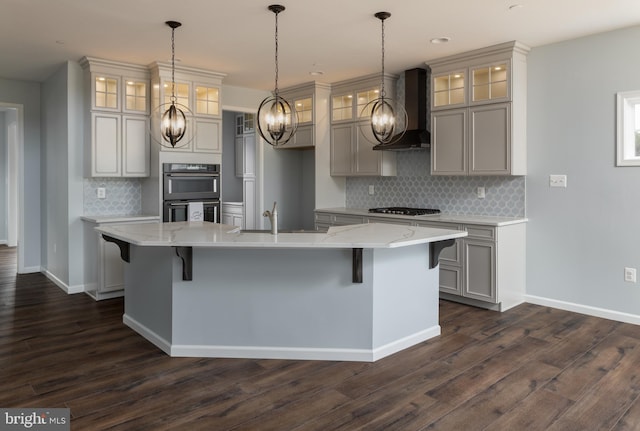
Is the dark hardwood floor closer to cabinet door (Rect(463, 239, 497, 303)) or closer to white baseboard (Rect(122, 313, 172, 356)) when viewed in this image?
white baseboard (Rect(122, 313, 172, 356))

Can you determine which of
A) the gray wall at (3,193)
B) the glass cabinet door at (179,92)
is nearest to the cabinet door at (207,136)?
the glass cabinet door at (179,92)

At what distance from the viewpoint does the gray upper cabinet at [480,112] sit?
4617 millimetres

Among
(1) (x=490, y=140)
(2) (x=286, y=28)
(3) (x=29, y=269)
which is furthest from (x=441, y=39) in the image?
(3) (x=29, y=269)

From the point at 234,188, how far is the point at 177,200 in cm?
291

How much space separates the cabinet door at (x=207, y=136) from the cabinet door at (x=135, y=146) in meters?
0.56

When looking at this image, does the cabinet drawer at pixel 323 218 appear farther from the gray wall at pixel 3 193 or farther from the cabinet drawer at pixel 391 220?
the gray wall at pixel 3 193

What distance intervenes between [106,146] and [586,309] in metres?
5.12

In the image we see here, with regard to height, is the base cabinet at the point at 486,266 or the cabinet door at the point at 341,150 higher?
the cabinet door at the point at 341,150

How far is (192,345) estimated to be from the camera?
133 inches

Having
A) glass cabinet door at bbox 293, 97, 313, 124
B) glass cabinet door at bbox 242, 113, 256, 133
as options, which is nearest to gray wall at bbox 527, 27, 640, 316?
glass cabinet door at bbox 293, 97, 313, 124

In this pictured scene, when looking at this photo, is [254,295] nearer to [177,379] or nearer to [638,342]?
[177,379]

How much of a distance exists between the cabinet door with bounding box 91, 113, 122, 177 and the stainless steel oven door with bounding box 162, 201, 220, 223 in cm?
66

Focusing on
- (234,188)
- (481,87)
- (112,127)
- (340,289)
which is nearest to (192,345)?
(340,289)

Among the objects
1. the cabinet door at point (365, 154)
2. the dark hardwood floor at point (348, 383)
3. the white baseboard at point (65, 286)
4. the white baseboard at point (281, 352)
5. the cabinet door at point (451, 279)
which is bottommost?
the dark hardwood floor at point (348, 383)
